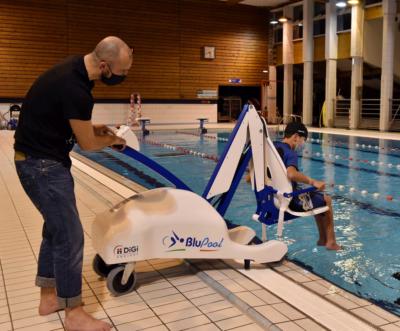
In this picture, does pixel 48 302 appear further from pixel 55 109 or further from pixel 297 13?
pixel 297 13

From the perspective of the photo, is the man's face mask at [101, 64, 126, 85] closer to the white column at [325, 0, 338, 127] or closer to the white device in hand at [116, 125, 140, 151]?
the white device in hand at [116, 125, 140, 151]

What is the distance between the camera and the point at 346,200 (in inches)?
266

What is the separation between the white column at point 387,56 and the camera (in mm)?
16938

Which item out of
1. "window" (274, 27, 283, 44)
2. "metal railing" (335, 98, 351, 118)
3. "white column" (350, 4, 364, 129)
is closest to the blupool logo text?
"white column" (350, 4, 364, 129)

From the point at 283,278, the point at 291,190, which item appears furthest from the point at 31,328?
the point at 291,190

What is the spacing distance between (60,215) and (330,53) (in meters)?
19.3

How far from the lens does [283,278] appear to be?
3.28 meters

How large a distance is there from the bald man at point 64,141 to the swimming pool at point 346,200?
7.30ft

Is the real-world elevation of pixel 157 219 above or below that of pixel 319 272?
above

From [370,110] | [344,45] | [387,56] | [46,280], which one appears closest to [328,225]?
[46,280]

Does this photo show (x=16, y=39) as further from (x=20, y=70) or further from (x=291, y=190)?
(x=291, y=190)

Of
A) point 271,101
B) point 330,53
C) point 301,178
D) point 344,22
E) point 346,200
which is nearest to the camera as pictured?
point 301,178

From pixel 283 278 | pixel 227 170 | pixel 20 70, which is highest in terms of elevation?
pixel 20 70

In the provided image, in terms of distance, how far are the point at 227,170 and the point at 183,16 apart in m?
20.9
